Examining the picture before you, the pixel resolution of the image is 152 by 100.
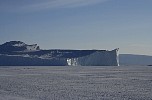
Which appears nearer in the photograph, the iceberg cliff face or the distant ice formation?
the iceberg cliff face

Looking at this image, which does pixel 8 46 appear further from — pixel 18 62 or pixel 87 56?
pixel 87 56

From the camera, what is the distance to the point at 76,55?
71750mm

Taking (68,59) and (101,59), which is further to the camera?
(68,59)

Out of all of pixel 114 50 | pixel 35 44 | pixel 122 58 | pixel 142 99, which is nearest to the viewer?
pixel 142 99

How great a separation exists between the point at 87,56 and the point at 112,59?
212 inches

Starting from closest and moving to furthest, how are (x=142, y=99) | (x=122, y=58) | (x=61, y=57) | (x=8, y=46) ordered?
(x=142, y=99), (x=61, y=57), (x=8, y=46), (x=122, y=58)

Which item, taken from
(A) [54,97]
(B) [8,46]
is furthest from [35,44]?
(A) [54,97]

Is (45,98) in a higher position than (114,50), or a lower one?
lower

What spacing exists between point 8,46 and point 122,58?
50.2 meters

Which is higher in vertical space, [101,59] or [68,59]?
[68,59]

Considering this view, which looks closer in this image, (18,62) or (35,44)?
(18,62)

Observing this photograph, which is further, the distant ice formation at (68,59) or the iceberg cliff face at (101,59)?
the distant ice formation at (68,59)

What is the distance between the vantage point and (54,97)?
558 inches

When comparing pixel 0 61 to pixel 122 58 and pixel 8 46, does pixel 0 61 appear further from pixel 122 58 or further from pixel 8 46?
pixel 122 58
